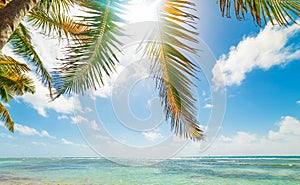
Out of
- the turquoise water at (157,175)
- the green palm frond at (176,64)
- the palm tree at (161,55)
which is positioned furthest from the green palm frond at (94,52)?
the turquoise water at (157,175)

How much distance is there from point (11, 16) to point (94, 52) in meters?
0.88

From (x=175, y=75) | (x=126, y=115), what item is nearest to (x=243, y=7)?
(x=175, y=75)

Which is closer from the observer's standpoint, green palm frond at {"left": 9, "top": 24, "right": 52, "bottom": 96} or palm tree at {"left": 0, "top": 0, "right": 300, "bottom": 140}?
palm tree at {"left": 0, "top": 0, "right": 300, "bottom": 140}

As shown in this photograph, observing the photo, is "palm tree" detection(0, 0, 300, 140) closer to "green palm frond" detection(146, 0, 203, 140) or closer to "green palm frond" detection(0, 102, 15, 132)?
"green palm frond" detection(146, 0, 203, 140)

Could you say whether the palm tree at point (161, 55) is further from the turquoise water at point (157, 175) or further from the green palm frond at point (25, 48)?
the turquoise water at point (157, 175)

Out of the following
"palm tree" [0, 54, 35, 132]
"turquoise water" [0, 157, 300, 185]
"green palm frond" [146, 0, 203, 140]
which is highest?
"palm tree" [0, 54, 35, 132]

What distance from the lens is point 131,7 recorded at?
95.7 inches

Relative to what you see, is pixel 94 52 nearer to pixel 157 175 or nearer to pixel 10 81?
pixel 10 81

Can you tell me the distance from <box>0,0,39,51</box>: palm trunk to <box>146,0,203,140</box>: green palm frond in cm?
114

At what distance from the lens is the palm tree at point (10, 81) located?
5.23 metres

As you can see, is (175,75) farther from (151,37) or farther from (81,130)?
(81,130)

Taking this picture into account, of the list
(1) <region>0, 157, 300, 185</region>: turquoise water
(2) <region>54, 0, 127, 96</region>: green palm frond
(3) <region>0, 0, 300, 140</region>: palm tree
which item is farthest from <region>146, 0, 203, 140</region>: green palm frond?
(1) <region>0, 157, 300, 185</region>: turquoise water

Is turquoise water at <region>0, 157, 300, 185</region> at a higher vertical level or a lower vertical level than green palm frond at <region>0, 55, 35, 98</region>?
lower

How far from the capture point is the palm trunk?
71.6 inches
